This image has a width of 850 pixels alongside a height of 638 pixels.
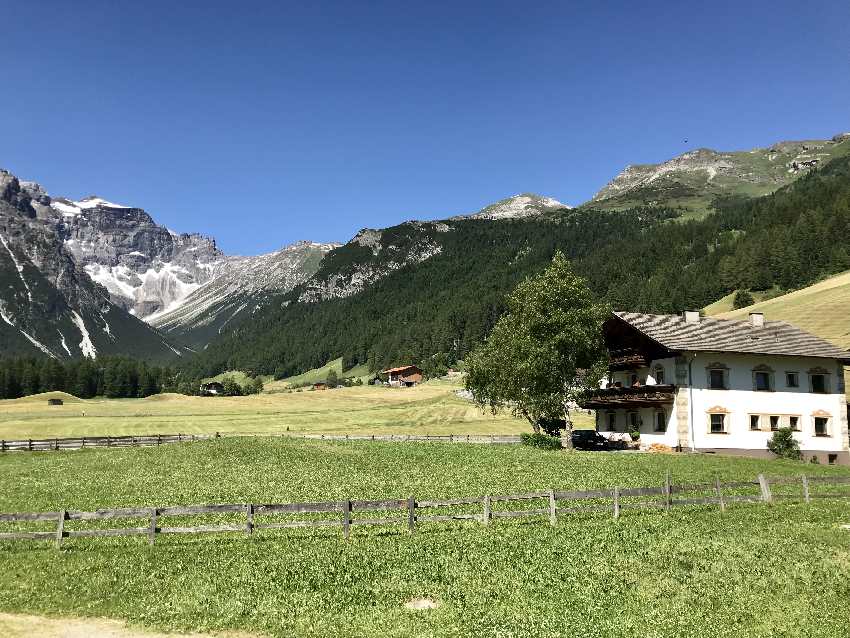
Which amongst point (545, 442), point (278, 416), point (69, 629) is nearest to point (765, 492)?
point (545, 442)

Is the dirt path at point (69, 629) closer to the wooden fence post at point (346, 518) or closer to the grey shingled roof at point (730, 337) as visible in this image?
the wooden fence post at point (346, 518)

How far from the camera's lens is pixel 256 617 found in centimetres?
1608

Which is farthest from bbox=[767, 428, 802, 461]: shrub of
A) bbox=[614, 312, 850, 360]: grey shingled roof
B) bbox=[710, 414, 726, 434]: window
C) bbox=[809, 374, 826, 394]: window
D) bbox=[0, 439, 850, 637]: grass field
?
bbox=[0, 439, 850, 637]: grass field

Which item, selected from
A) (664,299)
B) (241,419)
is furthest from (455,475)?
(664,299)

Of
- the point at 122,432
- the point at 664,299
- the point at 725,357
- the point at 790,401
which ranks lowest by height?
the point at 122,432

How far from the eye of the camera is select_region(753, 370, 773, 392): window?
192 feet

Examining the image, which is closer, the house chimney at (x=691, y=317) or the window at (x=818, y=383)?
the window at (x=818, y=383)

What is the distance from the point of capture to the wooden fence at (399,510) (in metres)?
23.5

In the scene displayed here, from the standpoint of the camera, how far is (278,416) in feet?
407

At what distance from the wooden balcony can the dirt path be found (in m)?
50.0

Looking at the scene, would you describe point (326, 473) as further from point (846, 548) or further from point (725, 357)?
point (725, 357)

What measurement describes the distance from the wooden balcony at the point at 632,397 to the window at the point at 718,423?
13.6 feet

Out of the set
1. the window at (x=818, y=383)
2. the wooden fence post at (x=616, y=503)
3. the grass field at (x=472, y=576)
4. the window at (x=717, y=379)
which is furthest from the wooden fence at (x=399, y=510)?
the window at (x=818, y=383)

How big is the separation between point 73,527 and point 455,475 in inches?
913
